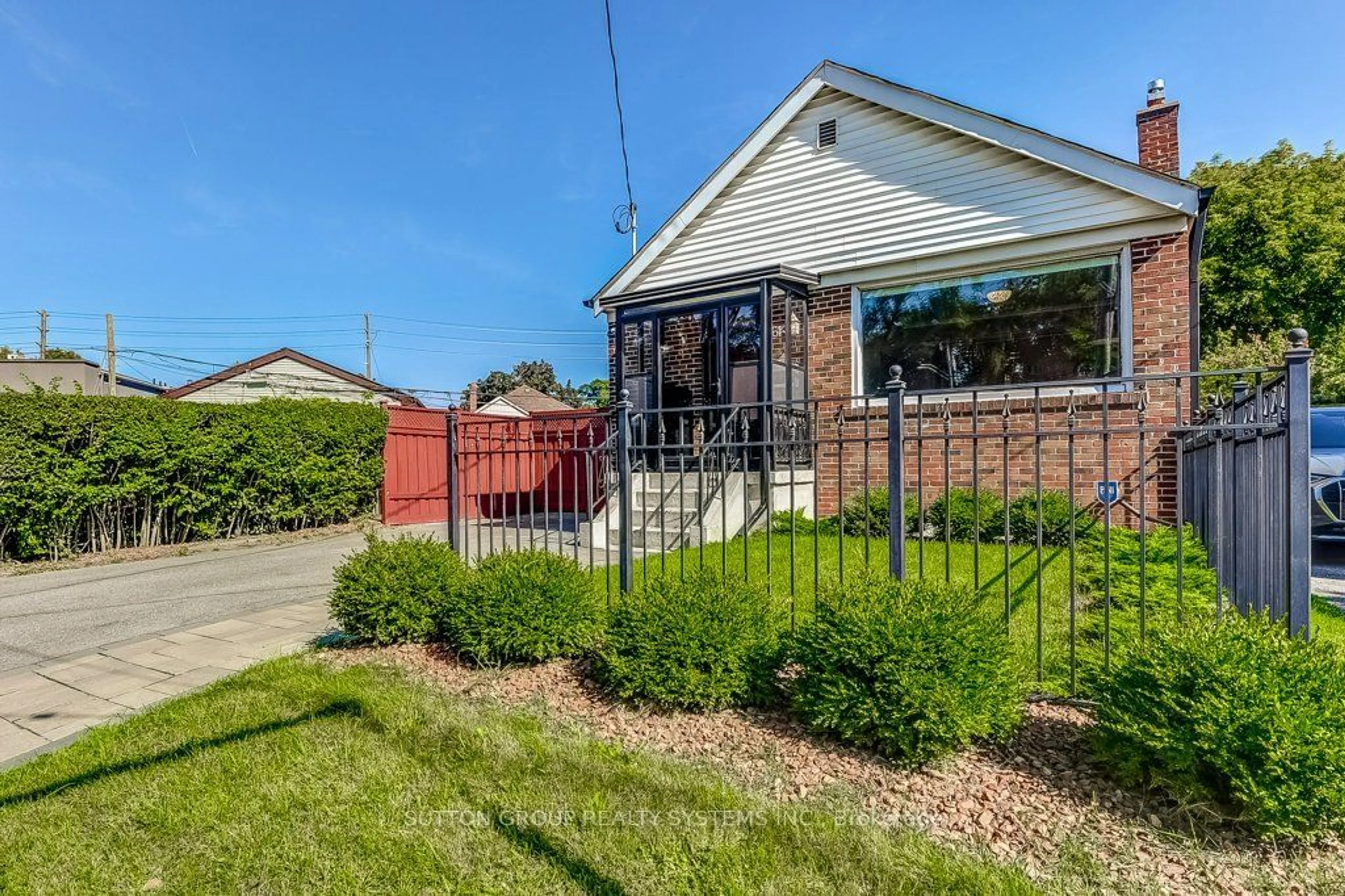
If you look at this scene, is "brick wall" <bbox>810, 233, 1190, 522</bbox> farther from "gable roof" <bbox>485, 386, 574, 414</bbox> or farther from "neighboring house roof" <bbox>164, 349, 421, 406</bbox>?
"gable roof" <bbox>485, 386, 574, 414</bbox>

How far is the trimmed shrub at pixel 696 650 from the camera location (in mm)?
3115

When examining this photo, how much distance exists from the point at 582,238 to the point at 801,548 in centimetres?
1863

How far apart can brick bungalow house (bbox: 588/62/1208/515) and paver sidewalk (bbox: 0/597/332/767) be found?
4802mm

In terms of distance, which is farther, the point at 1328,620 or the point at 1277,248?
the point at 1277,248

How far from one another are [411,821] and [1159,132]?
1058 centimetres

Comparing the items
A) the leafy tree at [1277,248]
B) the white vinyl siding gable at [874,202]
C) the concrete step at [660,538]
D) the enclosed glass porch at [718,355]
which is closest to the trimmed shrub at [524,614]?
the concrete step at [660,538]

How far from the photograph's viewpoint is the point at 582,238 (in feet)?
74.1

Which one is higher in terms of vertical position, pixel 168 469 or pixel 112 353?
pixel 112 353

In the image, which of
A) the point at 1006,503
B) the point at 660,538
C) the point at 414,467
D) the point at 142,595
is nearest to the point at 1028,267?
the point at 660,538

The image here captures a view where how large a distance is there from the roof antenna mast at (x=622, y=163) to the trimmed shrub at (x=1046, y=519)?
22.3ft

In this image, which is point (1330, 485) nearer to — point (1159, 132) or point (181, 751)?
point (1159, 132)

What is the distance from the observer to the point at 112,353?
23672 mm

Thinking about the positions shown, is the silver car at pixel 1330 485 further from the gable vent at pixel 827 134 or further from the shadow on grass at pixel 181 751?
the shadow on grass at pixel 181 751

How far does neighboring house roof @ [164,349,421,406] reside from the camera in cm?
2395
